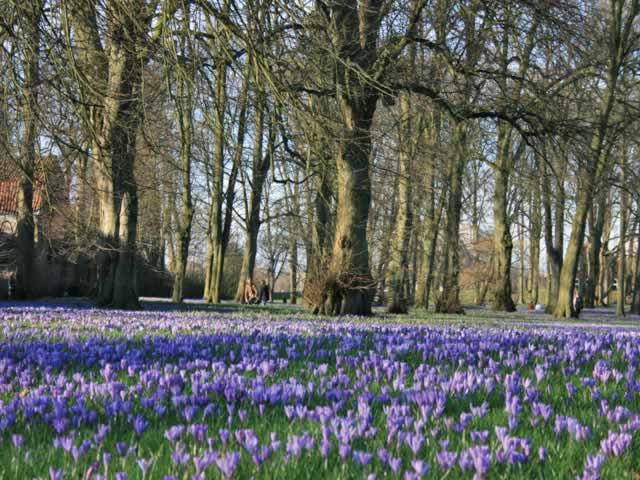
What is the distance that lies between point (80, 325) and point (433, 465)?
6.42 meters

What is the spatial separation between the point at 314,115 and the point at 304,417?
13.6 ft

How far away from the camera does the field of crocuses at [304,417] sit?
2.08 meters

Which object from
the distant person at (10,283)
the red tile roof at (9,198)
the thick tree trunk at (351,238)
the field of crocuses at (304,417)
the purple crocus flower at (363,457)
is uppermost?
the red tile roof at (9,198)

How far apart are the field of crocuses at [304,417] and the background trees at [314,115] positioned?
8.70ft

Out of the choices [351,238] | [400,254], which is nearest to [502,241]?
[400,254]

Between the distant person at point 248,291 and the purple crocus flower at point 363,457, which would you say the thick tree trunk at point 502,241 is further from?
the purple crocus flower at point 363,457

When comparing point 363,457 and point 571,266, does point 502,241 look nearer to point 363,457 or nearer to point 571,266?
point 571,266

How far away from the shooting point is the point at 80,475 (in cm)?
204

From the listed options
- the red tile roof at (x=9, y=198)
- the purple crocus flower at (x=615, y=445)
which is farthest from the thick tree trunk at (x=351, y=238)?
the purple crocus flower at (x=615, y=445)

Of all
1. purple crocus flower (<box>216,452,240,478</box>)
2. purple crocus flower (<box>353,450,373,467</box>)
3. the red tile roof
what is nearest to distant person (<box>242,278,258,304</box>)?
the red tile roof

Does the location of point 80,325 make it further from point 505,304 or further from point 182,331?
point 505,304

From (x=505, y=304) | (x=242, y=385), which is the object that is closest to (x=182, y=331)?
(x=242, y=385)

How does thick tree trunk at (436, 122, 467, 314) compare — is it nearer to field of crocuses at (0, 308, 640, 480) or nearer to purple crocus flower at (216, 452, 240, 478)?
field of crocuses at (0, 308, 640, 480)

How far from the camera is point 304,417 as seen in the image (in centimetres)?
284
